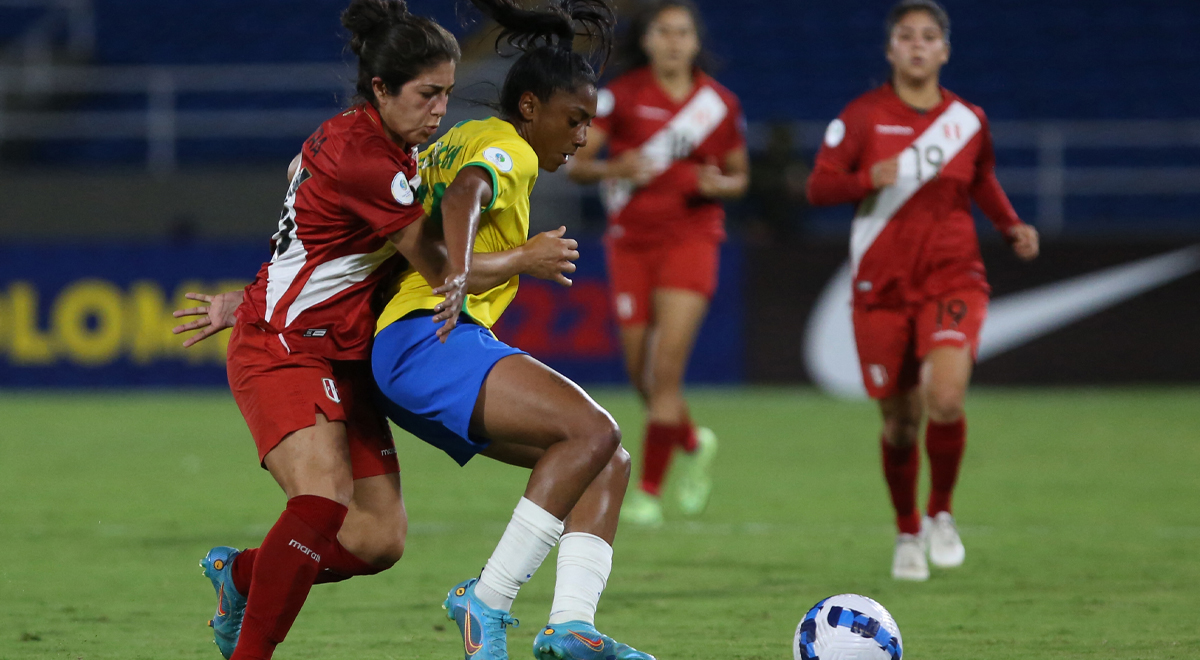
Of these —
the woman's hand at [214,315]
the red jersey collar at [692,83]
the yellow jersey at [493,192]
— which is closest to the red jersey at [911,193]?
the red jersey collar at [692,83]

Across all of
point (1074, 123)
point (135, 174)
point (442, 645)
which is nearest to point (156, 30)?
point (135, 174)

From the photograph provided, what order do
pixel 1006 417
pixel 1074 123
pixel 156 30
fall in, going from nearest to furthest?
pixel 1006 417 → pixel 1074 123 → pixel 156 30

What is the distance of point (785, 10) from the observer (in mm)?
18938

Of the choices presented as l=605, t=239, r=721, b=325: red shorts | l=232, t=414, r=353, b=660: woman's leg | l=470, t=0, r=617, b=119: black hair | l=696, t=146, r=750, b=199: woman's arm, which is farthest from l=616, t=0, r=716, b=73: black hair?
l=232, t=414, r=353, b=660: woman's leg

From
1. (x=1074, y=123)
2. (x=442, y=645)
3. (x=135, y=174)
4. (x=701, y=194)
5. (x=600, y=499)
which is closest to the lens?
(x=600, y=499)

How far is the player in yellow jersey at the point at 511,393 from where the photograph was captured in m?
4.00

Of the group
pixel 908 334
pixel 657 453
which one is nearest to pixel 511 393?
pixel 908 334

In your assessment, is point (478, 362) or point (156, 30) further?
point (156, 30)

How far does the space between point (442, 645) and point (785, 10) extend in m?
15.3

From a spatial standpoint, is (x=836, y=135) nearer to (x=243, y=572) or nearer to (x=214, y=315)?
(x=214, y=315)

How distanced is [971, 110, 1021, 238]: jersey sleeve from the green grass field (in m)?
1.42

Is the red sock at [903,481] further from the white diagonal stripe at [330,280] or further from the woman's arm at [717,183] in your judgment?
the white diagonal stripe at [330,280]

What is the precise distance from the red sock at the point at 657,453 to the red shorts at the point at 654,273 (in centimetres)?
60

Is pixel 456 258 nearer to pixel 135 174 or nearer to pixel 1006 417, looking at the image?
pixel 1006 417
